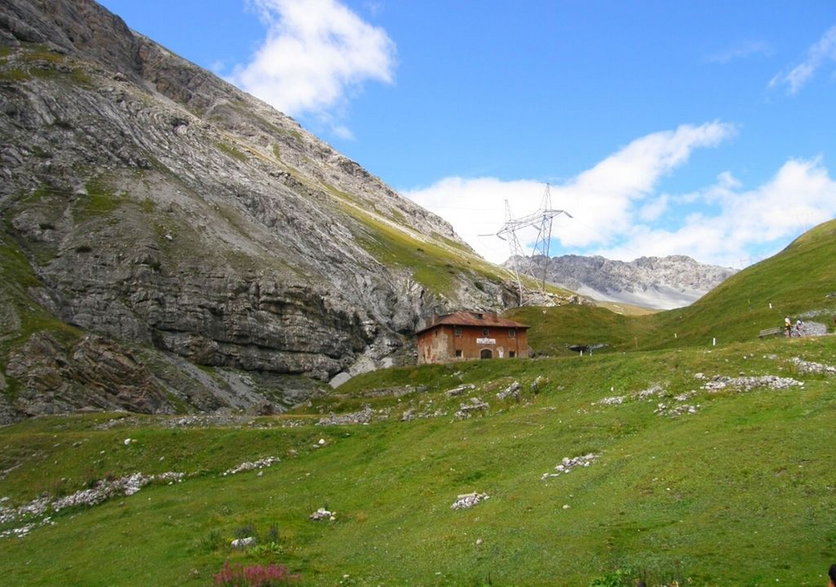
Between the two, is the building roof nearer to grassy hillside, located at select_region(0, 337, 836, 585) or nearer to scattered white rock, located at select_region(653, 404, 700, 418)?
grassy hillside, located at select_region(0, 337, 836, 585)

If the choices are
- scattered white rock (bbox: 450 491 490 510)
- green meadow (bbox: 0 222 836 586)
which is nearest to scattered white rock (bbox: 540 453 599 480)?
green meadow (bbox: 0 222 836 586)

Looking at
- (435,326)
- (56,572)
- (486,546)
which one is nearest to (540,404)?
(486,546)

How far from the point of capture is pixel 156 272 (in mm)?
102375

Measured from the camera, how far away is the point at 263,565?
68.8 feet

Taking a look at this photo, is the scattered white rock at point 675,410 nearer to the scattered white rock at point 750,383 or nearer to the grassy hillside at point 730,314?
the scattered white rock at point 750,383

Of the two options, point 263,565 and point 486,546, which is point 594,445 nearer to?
point 486,546

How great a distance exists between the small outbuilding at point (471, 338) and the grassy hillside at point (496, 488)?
32.9 metres

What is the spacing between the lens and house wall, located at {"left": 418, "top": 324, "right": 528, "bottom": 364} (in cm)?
7912

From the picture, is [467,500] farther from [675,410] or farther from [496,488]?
[675,410]

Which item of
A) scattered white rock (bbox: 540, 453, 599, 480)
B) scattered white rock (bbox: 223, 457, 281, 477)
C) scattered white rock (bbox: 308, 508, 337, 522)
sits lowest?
scattered white rock (bbox: 308, 508, 337, 522)

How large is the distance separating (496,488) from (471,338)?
179 feet

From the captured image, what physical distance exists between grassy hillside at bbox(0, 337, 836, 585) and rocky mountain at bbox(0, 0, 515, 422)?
91.2ft

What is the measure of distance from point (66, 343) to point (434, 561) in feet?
226

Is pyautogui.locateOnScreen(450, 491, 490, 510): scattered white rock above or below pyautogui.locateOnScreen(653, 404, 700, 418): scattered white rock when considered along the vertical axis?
below
